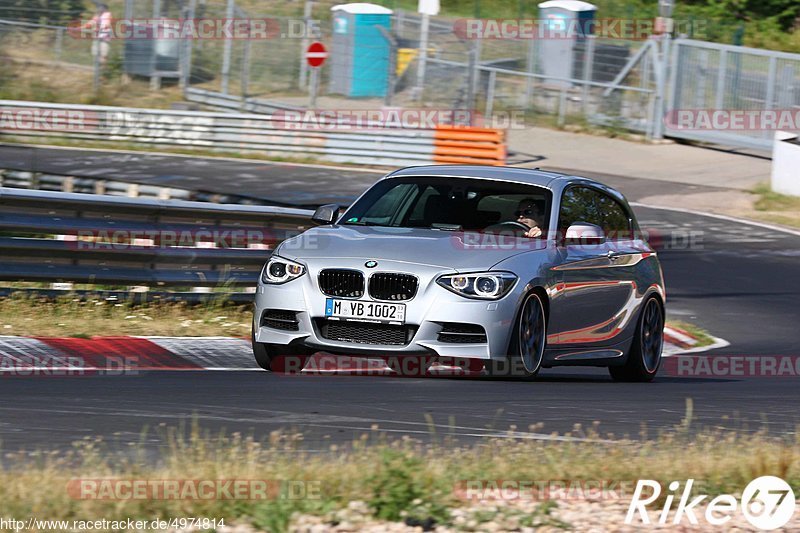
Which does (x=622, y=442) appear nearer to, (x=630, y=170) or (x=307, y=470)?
(x=307, y=470)

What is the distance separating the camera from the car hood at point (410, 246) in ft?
29.1

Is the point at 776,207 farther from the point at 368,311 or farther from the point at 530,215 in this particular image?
the point at 368,311

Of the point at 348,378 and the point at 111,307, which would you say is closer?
the point at 348,378

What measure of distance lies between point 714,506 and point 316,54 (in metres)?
28.4

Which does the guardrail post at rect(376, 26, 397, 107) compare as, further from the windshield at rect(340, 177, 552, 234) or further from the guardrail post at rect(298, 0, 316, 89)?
the windshield at rect(340, 177, 552, 234)

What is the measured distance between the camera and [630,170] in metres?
30.8

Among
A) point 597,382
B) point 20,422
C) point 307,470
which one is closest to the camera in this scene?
point 307,470

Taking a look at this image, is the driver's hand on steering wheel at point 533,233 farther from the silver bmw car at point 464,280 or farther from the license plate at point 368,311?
the license plate at point 368,311

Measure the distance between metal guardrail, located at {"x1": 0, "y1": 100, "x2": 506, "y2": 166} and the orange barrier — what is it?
0.02 m

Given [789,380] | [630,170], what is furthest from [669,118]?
[789,380]

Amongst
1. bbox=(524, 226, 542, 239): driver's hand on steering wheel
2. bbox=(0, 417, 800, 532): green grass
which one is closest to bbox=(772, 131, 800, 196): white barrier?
bbox=(524, 226, 542, 239): driver's hand on steering wheel

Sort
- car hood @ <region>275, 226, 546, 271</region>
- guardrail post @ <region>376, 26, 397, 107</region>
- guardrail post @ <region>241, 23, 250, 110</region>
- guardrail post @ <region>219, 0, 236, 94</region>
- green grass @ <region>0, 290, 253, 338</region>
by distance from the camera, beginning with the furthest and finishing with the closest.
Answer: guardrail post @ <region>219, 0, 236, 94</region> → guardrail post @ <region>241, 23, 250, 110</region> → guardrail post @ <region>376, 26, 397, 107</region> → green grass @ <region>0, 290, 253, 338</region> → car hood @ <region>275, 226, 546, 271</region>

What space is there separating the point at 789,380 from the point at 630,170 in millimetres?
19502

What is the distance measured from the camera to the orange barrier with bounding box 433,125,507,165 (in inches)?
1152
